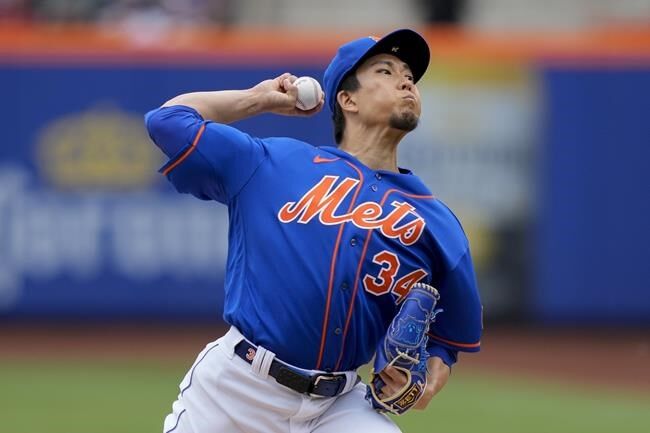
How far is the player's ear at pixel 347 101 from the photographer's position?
14.7 feet

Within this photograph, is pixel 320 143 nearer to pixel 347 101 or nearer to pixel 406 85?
pixel 347 101

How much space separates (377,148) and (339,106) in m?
0.26

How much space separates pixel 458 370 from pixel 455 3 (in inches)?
198

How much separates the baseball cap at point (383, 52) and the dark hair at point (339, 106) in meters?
0.02

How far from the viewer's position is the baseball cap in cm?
444

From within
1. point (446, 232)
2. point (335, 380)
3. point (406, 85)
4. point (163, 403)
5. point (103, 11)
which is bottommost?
point (163, 403)

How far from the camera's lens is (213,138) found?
4.14 metres

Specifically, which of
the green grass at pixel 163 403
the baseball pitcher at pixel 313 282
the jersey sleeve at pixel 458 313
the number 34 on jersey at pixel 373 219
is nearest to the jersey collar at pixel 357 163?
the baseball pitcher at pixel 313 282

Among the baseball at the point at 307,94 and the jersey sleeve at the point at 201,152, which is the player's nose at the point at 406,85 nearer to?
the baseball at the point at 307,94

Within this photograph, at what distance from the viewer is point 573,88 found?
11961 mm

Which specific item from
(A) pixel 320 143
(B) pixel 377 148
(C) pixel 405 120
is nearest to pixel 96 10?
(A) pixel 320 143

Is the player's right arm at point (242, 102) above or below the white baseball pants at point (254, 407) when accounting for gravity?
above

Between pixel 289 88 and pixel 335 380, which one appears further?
pixel 289 88

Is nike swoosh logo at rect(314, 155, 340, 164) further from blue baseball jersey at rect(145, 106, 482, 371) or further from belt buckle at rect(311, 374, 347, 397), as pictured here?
belt buckle at rect(311, 374, 347, 397)
